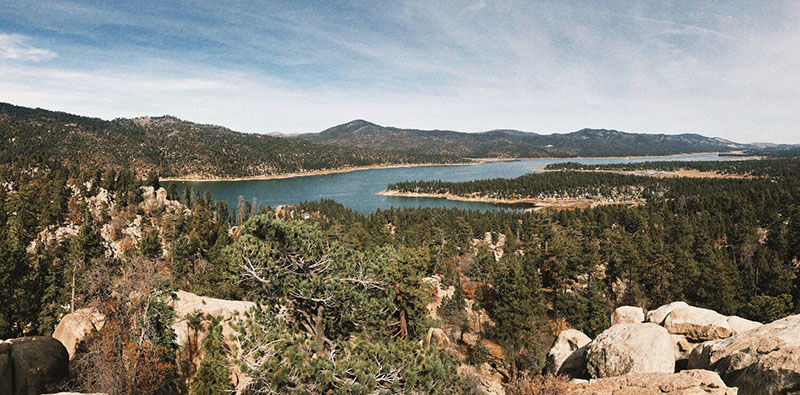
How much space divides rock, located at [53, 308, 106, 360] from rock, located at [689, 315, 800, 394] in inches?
972

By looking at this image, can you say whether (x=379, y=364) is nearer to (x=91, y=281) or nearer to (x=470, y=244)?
(x=91, y=281)

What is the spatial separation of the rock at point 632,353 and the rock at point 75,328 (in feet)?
72.1

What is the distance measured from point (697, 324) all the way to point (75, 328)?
27852 millimetres

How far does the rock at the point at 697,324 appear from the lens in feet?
51.5

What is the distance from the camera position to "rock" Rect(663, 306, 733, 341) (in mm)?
15703

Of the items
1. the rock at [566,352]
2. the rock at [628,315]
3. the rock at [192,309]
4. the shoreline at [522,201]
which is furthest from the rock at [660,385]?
the shoreline at [522,201]

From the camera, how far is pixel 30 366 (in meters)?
14.6

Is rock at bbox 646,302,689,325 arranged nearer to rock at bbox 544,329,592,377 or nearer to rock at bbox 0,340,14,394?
rock at bbox 544,329,592,377

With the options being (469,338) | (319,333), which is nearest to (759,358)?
(319,333)

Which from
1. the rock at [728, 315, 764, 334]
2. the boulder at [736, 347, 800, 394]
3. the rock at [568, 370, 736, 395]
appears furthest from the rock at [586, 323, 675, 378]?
the rock at [728, 315, 764, 334]

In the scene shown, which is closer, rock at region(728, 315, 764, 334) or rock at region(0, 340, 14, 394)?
rock at region(0, 340, 14, 394)

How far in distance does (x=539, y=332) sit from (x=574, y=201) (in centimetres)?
13904

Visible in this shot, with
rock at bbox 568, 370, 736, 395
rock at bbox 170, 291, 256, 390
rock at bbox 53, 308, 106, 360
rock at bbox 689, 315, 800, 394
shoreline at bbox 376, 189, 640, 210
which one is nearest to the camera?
rock at bbox 689, 315, 800, 394

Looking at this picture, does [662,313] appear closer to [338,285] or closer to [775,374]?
[775,374]
